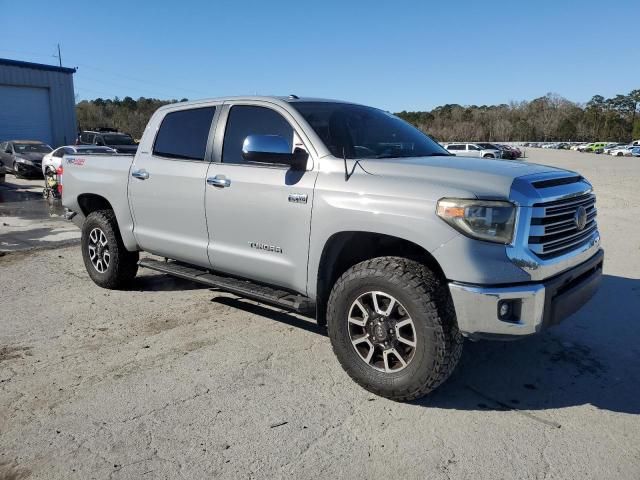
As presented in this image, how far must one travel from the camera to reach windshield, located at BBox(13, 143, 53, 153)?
2181 centimetres

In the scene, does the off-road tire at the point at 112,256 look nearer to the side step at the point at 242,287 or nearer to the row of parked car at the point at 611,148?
the side step at the point at 242,287

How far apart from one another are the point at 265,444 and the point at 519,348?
2396 millimetres

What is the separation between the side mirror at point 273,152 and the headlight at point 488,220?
1326 mm

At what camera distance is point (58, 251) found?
8.13m

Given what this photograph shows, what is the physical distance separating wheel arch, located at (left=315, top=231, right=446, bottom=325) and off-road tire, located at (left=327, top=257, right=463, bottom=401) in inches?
6.1

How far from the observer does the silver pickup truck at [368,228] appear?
3049 mm

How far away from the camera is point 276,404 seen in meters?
3.39

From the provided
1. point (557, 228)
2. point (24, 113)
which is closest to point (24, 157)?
point (24, 113)

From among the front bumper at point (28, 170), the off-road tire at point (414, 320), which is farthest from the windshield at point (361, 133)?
the front bumper at point (28, 170)

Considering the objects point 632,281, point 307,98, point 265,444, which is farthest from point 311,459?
point 632,281

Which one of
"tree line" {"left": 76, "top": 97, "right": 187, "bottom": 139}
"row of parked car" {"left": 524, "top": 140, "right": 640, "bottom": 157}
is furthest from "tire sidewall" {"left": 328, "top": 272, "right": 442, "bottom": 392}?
"row of parked car" {"left": 524, "top": 140, "right": 640, "bottom": 157}

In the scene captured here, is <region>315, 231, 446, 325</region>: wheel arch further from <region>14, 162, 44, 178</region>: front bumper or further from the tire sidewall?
<region>14, 162, 44, 178</region>: front bumper

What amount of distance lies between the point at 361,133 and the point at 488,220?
1564mm

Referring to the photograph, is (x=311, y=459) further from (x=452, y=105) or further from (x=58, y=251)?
(x=452, y=105)
